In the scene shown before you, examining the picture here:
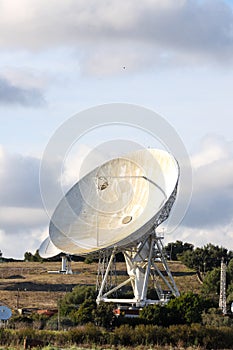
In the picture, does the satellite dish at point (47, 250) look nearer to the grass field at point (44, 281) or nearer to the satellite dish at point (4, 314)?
the grass field at point (44, 281)

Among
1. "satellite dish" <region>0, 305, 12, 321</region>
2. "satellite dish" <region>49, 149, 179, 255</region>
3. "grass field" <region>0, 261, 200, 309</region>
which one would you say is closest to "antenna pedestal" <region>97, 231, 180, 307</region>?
"satellite dish" <region>49, 149, 179, 255</region>

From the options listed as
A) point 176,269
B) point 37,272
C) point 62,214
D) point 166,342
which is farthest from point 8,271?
point 166,342

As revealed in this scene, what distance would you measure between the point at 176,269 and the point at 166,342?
68602 mm

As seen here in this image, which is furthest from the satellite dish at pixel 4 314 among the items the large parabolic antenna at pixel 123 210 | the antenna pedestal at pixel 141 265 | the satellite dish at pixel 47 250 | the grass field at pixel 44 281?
the satellite dish at pixel 47 250

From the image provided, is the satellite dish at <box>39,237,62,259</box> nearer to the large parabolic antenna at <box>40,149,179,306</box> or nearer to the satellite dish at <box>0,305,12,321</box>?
the large parabolic antenna at <box>40,149,179,306</box>

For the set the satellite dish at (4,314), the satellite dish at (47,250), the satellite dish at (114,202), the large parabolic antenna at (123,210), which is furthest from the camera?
the satellite dish at (47,250)

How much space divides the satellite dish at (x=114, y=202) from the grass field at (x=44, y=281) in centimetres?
1963

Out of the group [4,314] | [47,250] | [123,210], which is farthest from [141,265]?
[47,250]

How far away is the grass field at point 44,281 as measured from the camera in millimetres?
97062

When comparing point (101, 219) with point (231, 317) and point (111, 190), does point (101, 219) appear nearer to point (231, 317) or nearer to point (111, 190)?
point (111, 190)

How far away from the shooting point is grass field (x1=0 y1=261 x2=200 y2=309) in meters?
97.1

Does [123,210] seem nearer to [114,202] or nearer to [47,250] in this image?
[114,202]

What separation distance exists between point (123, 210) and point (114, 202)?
1.07 metres

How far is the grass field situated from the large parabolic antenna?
18903 mm
